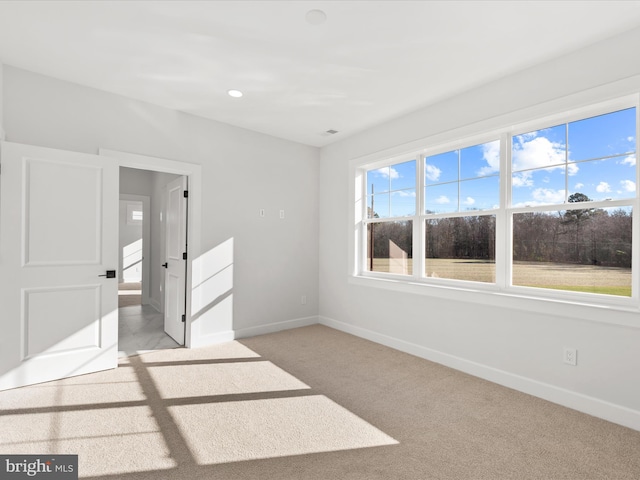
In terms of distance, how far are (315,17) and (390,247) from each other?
2816mm

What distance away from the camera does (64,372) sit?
2.99 m

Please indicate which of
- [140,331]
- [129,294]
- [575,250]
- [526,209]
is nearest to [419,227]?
[526,209]

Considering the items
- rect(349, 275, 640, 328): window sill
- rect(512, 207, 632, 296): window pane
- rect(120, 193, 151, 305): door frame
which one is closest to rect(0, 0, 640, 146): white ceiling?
rect(512, 207, 632, 296): window pane

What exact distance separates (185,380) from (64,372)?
3.59 feet

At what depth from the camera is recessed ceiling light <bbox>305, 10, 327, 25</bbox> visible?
7.21 ft

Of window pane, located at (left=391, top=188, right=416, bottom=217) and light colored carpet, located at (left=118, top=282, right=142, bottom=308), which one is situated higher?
window pane, located at (left=391, top=188, right=416, bottom=217)

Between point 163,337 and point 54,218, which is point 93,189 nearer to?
point 54,218

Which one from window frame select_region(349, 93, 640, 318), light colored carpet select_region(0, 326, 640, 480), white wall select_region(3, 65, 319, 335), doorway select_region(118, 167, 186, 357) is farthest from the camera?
doorway select_region(118, 167, 186, 357)

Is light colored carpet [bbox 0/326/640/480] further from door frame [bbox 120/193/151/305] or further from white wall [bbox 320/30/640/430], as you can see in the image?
door frame [bbox 120/193/151/305]

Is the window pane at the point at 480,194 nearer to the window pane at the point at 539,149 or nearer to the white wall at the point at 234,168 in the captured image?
the window pane at the point at 539,149

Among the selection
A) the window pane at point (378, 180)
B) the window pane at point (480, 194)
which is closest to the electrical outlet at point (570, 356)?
the window pane at point (480, 194)

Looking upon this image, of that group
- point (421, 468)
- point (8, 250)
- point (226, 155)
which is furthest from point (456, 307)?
point (8, 250)

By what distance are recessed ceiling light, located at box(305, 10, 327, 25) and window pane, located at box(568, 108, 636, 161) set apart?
2214 millimetres

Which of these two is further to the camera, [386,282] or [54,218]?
[386,282]
